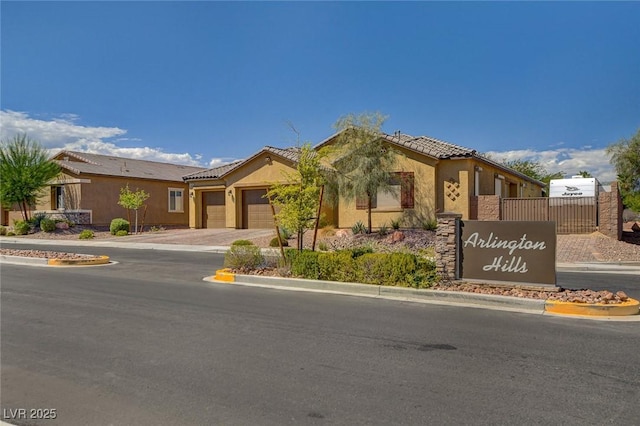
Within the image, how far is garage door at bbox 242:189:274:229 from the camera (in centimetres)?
3009

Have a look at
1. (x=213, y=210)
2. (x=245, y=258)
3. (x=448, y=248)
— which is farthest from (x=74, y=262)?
(x=213, y=210)

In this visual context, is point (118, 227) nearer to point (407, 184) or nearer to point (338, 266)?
point (407, 184)

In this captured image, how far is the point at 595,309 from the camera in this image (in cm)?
813

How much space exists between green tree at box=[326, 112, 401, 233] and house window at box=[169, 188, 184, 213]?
20.5 metres

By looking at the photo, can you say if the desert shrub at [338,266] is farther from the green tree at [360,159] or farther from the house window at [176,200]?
the house window at [176,200]

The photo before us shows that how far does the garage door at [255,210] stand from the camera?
3009 cm

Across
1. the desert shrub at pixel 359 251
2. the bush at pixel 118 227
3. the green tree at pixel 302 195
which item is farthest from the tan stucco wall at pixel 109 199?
the desert shrub at pixel 359 251

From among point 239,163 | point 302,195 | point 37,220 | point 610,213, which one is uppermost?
point 239,163

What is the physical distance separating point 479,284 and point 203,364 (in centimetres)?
631

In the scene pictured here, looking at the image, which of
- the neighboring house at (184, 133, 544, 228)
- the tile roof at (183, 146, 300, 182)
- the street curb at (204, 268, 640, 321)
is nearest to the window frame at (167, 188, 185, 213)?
the tile roof at (183, 146, 300, 182)

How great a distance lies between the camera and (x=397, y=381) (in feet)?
16.4

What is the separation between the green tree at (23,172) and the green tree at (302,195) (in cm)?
2772

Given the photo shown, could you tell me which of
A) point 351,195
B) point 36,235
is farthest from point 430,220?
point 36,235

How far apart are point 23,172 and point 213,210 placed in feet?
43.6
